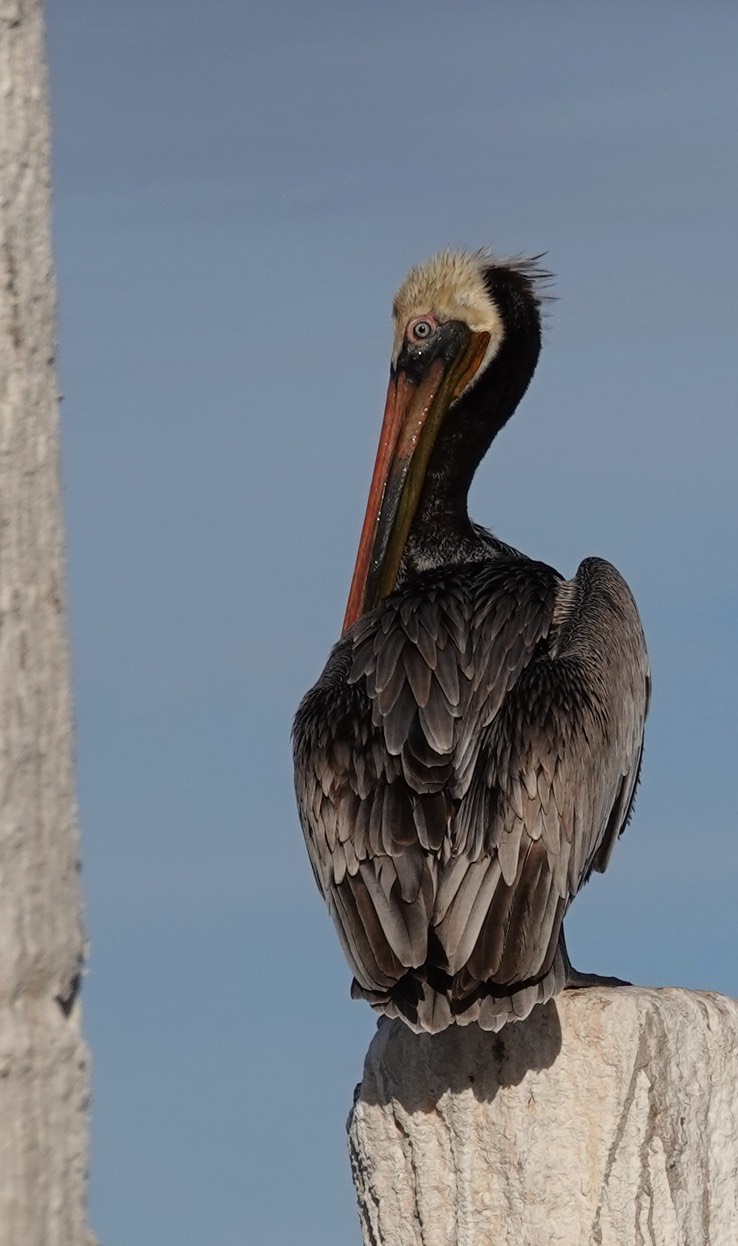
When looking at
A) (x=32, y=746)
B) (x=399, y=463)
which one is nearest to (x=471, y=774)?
(x=399, y=463)

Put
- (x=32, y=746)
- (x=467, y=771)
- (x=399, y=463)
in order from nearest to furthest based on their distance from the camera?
(x=32, y=746), (x=467, y=771), (x=399, y=463)

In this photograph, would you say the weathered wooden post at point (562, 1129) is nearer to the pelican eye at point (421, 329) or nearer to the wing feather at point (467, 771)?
the wing feather at point (467, 771)

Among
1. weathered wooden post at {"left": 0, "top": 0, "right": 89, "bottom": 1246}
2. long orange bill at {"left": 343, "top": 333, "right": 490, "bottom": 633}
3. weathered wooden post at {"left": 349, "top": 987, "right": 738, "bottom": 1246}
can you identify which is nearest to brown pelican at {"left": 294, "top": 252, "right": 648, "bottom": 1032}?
weathered wooden post at {"left": 349, "top": 987, "right": 738, "bottom": 1246}

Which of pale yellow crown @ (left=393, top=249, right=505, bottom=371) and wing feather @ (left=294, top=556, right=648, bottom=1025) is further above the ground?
pale yellow crown @ (left=393, top=249, right=505, bottom=371)

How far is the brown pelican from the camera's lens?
177 inches

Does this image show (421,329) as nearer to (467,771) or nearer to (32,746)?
(467,771)

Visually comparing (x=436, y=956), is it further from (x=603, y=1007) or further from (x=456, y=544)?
(x=456, y=544)

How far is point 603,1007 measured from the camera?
4.32m

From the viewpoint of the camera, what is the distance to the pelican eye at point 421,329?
7418mm

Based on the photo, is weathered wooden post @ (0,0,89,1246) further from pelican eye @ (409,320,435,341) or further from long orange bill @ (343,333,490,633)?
pelican eye @ (409,320,435,341)

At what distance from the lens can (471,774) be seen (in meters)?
4.91

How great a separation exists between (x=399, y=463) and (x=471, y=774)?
2541 millimetres

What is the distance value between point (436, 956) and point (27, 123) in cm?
323

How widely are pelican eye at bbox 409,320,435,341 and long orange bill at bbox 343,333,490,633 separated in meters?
0.14
